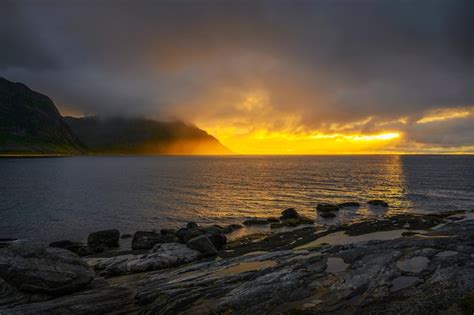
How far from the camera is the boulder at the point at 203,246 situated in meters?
30.2

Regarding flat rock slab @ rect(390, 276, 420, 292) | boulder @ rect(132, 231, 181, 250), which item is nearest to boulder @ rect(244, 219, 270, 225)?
boulder @ rect(132, 231, 181, 250)

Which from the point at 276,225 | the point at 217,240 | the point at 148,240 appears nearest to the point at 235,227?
the point at 276,225

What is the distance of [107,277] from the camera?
974 inches

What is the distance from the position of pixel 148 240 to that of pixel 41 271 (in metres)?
16.4

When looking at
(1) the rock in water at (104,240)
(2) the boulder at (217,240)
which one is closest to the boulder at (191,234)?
(2) the boulder at (217,240)

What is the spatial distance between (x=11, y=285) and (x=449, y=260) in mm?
29798

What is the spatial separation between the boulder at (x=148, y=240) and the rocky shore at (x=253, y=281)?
660 cm

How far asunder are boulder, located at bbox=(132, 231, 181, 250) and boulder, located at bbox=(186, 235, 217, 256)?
21.4 ft

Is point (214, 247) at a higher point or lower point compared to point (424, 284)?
lower

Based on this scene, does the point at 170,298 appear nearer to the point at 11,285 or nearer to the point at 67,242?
the point at 11,285

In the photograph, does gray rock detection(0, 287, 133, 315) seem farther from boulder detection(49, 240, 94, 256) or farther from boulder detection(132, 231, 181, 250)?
boulder detection(49, 240, 94, 256)

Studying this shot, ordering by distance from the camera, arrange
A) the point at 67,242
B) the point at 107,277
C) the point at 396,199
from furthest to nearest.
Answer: the point at 396,199 → the point at 67,242 → the point at 107,277

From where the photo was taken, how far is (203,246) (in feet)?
100

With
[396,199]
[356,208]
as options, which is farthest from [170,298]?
[396,199]
